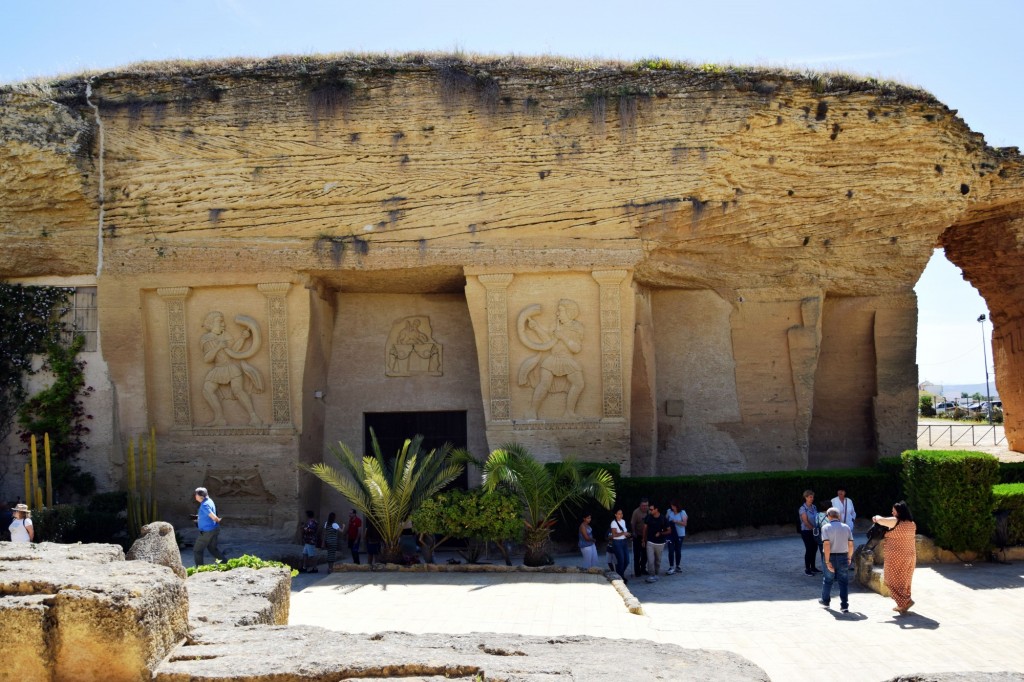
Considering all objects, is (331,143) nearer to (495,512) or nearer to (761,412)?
(495,512)

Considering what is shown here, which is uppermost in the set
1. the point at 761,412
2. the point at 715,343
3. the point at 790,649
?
the point at 715,343

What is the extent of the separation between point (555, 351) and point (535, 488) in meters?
3.72

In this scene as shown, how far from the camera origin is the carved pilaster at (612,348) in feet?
54.9

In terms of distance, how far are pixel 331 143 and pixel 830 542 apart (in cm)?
1110

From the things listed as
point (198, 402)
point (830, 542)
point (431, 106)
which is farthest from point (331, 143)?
point (830, 542)

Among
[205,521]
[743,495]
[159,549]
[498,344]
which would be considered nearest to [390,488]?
[205,521]

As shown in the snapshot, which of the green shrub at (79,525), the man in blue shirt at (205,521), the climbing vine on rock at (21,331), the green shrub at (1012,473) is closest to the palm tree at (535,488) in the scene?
the man in blue shirt at (205,521)

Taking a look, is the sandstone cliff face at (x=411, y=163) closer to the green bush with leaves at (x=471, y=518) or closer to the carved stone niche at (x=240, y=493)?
the carved stone niche at (x=240, y=493)

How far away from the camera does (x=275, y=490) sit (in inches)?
664

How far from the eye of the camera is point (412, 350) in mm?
18750

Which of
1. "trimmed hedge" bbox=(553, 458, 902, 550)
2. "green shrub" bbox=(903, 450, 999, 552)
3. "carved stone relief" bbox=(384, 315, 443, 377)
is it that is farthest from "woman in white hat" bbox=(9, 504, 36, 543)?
"green shrub" bbox=(903, 450, 999, 552)

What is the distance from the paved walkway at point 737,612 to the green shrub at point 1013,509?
50 cm

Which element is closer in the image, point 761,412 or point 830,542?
point 830,542

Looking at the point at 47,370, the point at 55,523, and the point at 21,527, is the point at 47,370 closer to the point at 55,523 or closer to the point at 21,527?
the point at 55,523
